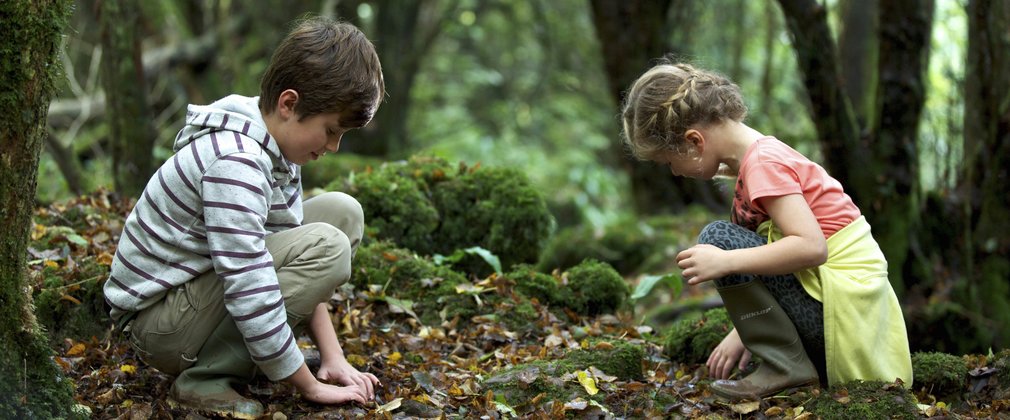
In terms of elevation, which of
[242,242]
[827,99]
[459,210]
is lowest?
[459,210]

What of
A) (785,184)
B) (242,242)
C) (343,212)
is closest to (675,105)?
(785,184)

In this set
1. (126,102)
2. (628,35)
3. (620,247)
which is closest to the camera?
(126,102)

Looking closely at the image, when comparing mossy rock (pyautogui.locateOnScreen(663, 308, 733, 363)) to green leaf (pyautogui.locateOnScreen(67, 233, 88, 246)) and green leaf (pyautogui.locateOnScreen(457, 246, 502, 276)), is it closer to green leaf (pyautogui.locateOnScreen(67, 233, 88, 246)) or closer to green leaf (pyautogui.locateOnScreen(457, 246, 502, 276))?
green leaf (pyautogui.locateOnScreen(457, 246, 502, 276))

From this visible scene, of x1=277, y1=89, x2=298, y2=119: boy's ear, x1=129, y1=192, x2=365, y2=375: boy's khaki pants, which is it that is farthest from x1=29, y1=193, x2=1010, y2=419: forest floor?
x1=277, y1=89, x2=298, y2=119: boy's ear

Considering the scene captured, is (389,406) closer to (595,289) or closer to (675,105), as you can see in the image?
(675,105)

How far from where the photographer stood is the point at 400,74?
39.3 feet

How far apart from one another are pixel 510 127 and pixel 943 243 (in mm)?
10294

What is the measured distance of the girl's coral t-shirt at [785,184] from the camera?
10.5ft

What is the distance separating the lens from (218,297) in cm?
308

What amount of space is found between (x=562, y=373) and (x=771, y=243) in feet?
3.31

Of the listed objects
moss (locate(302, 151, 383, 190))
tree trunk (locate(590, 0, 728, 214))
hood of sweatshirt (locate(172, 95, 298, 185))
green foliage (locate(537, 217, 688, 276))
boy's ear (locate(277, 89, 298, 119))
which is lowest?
green foliage (locate(537, 217, 688, 276))

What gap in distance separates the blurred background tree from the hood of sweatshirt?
1.97 m

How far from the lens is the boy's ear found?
3047 millimetres

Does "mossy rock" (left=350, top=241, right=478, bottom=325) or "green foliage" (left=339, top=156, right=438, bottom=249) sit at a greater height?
"green foliage" (left=339, top=156, right=438, bottom=249)
